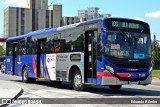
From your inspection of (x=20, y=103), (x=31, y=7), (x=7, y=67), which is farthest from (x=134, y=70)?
(x=31, y=7)

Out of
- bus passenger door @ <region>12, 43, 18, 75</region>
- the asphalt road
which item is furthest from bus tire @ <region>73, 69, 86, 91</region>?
bus passenger door @ <region>12, 43, 18, 75</region>

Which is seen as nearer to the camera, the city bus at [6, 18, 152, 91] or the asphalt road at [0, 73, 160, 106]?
the asphalt road at [0, 73, 160, 106]

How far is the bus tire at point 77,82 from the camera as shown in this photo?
58.7 ft

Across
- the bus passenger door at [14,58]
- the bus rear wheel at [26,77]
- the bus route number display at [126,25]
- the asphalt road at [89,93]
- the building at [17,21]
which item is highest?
the building at [17,21]

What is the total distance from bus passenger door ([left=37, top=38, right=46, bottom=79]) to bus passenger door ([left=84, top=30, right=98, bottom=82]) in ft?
18.0

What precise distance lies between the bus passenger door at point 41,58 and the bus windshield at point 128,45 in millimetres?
7053

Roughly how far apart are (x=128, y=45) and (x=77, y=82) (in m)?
3.38

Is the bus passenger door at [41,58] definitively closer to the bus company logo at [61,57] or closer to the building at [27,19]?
A: the bus company logo at [61,57]

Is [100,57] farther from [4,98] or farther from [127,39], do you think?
[4,98]

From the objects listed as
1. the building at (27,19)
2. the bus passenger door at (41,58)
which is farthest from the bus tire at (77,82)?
the building at (27,19)

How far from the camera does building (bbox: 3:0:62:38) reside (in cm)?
13484

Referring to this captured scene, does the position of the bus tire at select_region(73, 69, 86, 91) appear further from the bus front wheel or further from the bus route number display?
the bus front wheel

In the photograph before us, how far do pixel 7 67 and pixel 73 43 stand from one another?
1198 centimetres

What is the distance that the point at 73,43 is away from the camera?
60.9ft
